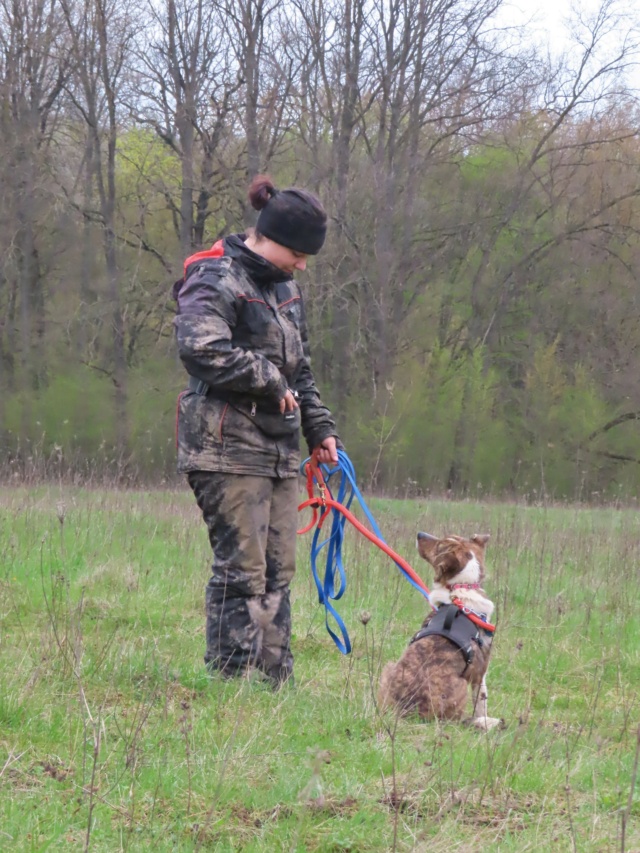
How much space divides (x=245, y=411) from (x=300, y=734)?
132 cm

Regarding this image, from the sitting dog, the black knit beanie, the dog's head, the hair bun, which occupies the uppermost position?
the hair bun

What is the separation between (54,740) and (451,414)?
23.7 m

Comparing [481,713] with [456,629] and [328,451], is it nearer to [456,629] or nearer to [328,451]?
[456,629]

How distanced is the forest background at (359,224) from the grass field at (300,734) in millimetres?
16897

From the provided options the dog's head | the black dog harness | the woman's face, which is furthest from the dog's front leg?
the woman's face

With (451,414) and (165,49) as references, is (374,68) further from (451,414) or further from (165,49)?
(451,414)

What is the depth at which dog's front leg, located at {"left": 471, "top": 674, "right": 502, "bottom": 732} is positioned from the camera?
3.77 m

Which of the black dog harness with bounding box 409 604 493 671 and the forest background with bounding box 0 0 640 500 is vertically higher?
the forest background with bounding box 0 0 640 500

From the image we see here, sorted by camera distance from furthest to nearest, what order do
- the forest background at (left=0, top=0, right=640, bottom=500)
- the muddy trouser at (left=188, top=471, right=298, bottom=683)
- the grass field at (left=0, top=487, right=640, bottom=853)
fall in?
the forest background at (left=0, top=0, right=640, bottom=500), the muddy trouser at (left=188, top=471, right=298, bottom=683), the grass field at (left=0, top=487, right=640, bottom=853)

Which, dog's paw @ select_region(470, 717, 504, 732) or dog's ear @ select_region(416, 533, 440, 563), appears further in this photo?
dog's ear @ select_region(416, 533, 440, 563)

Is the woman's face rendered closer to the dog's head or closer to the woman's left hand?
the woman's left hand

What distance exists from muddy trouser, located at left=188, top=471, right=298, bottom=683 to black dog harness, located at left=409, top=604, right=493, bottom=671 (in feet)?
2.19

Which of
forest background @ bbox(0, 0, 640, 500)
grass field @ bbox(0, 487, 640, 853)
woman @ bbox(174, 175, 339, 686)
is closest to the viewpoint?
grass field @ bbox(0, 487, 640, 853)

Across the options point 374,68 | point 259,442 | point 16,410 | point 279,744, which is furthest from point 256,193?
point 374,68
